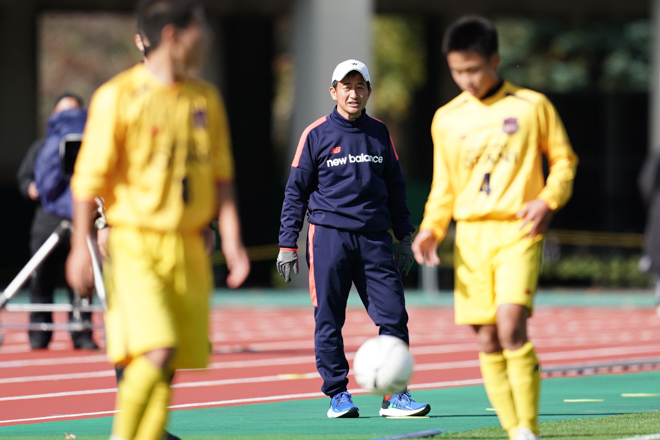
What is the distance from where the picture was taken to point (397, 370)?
6.71 meters

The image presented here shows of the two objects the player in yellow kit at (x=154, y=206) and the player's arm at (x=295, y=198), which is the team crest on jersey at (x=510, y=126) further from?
the player's arm at (x=295, y=198)

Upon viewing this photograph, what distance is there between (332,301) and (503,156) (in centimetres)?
199

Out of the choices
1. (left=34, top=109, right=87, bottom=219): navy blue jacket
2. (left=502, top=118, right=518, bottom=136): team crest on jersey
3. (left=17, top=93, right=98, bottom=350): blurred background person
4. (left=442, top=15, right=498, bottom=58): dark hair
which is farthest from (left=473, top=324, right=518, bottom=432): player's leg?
(left=17, top=93, right=98, bottom=350): blurred background person

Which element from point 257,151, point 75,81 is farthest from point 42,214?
point 75,81

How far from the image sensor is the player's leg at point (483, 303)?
5957 mm

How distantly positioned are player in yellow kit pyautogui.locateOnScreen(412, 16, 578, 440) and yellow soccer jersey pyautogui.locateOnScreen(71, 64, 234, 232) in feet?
4.63

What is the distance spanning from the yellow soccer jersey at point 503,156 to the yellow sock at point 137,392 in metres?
1.78

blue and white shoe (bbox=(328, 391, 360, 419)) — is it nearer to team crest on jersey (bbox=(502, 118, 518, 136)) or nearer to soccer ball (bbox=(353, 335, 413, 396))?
soccer ball (bbox=(353, 335, 413, 396))

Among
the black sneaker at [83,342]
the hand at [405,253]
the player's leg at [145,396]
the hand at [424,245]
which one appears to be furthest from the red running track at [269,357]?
the hand at [424,245]

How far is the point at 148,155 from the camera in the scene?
504 centimetres

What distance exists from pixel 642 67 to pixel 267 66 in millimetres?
14462

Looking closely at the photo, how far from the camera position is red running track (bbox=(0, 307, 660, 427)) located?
8789 mm

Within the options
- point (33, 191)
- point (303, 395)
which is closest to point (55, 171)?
point (33, 191)

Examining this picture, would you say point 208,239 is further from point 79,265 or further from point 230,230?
point 79,265
